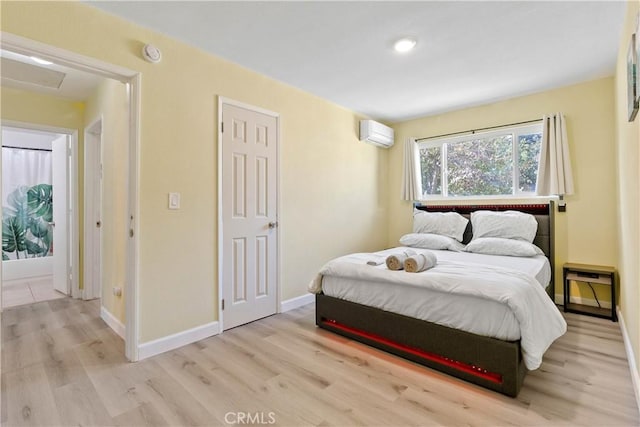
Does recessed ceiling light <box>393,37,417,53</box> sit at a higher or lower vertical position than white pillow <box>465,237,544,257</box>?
higher

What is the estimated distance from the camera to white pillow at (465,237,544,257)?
123 inches

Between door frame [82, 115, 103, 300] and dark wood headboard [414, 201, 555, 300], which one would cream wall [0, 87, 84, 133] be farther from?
dark wood headboard [414, 201, 555, 300]

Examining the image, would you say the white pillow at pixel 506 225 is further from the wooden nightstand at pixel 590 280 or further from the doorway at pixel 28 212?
the doorway at pixel 28 212

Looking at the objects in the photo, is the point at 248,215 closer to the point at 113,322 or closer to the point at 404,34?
the point at 113,322

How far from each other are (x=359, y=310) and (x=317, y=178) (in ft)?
5.90

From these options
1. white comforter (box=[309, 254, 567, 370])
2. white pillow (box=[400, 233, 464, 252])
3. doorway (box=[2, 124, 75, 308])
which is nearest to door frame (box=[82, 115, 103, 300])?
doorway (box=[2, 124, 75, 308])

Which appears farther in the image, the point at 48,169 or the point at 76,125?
the point at 48,169

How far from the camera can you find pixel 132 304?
2215 mm

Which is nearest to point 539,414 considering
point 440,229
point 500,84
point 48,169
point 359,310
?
point 359,310

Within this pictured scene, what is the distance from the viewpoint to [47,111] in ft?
11.3

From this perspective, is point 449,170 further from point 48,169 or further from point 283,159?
point 48,169

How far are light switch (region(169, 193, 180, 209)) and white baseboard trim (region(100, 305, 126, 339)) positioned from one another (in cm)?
109

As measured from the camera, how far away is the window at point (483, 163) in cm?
375

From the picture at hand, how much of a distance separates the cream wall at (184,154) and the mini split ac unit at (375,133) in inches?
35.6
